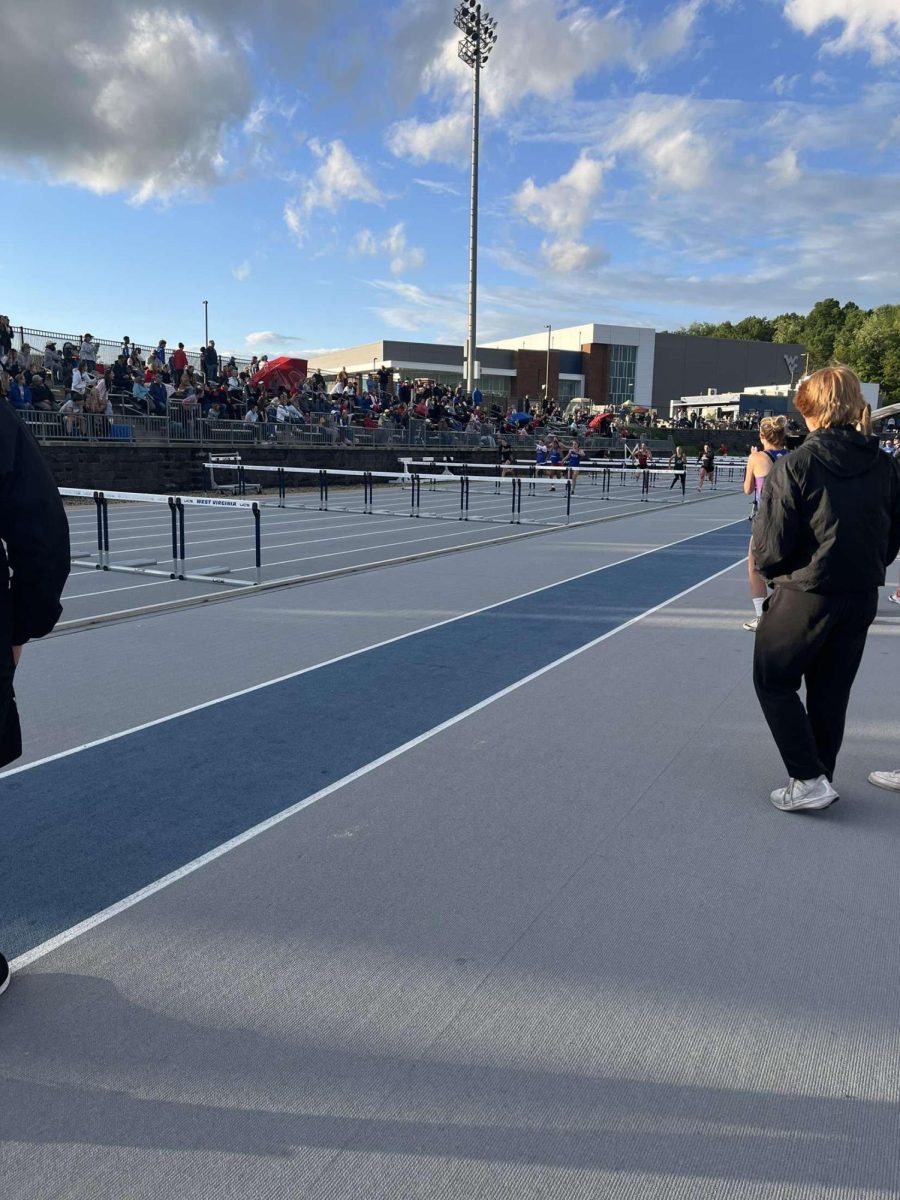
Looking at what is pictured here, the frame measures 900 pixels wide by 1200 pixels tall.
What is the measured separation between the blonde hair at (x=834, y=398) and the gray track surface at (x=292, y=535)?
23.1ft

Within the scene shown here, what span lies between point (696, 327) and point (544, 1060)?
622ft

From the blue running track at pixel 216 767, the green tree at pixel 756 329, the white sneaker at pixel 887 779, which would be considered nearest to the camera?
the blue running track at pixel 216 767

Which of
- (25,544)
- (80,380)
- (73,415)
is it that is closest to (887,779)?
(25,544)

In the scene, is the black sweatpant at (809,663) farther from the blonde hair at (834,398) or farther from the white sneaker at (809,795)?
the blonde hair at (834,398)

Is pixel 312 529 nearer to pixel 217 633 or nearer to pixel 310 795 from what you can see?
pixel 217 633

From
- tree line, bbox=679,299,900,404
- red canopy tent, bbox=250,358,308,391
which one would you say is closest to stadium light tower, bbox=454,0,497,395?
red canopy tent, bbox=250,358,308,391

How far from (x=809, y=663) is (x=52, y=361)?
25.3 meters

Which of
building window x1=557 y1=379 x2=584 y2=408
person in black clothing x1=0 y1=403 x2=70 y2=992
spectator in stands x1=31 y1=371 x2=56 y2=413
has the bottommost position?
person in black clothing x1=0 y1=403 x2=70 y2=992

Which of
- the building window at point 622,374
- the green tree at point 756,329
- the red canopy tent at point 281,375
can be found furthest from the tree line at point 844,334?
the red canopy tent at point 281,375

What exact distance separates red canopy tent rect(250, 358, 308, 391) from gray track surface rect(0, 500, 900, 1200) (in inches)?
1173

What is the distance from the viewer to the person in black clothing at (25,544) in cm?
284

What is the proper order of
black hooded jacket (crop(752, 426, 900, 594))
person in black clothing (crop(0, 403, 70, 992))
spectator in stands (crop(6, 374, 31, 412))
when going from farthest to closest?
1. spectator in stands (crop(6, 374, 31, 412))
2. black hooded jacket (crop(752, 426, 900, 594))
3. person in black clothing (crop(0, 403, 70, 992))

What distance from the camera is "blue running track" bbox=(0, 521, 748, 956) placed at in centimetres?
386

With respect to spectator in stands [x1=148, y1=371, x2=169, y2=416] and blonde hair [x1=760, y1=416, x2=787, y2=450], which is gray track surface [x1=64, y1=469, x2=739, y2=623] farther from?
blonde hair [x1=760, y1=416, x2=787, y2=450]
